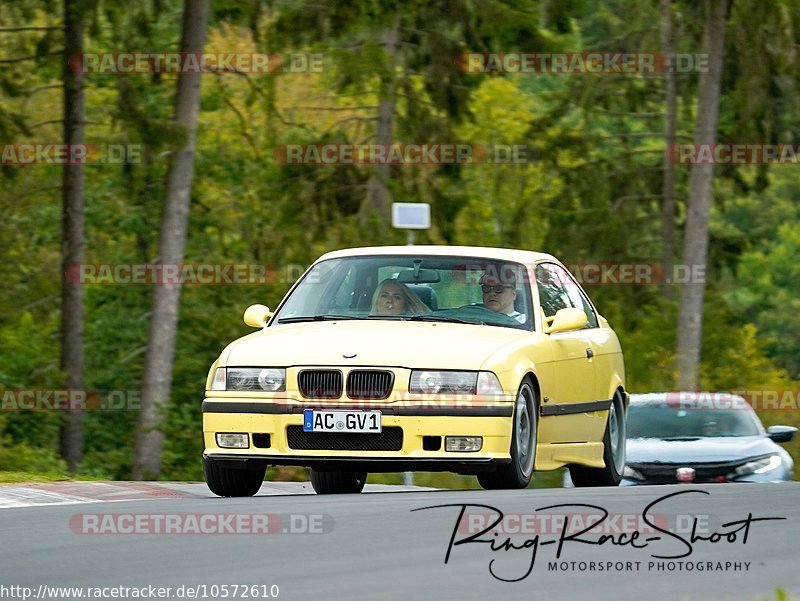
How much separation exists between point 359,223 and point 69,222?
5.29m

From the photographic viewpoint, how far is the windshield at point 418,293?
40.3 feet

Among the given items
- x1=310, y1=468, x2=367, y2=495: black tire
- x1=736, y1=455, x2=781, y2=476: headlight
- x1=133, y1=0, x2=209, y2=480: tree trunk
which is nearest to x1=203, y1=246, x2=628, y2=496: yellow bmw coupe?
x1=310, y1=468, x2=367, y2=495: black tire

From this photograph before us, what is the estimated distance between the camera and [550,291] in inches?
516

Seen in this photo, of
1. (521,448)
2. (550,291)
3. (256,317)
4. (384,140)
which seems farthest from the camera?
(384,140)

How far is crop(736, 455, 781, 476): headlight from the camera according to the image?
15.8 meters

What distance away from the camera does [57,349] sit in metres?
36.3

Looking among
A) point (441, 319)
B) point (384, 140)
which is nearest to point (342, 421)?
point (441, 319)

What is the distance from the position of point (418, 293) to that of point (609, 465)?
235cm

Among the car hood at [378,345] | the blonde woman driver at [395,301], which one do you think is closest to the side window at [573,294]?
the blonde woman driver at [395,301]

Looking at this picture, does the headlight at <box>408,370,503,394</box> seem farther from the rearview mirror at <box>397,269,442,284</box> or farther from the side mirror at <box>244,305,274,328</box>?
the side mirror at <box>244,305,274,328</box>

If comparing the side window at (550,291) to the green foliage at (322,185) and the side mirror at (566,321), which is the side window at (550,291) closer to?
the side mirror at (566,321)

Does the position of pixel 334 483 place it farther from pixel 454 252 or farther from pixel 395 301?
pixel 454 252

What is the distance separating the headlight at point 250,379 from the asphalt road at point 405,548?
92 centimetres

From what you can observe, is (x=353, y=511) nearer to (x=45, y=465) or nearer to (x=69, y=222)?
(x=45, y=465)
